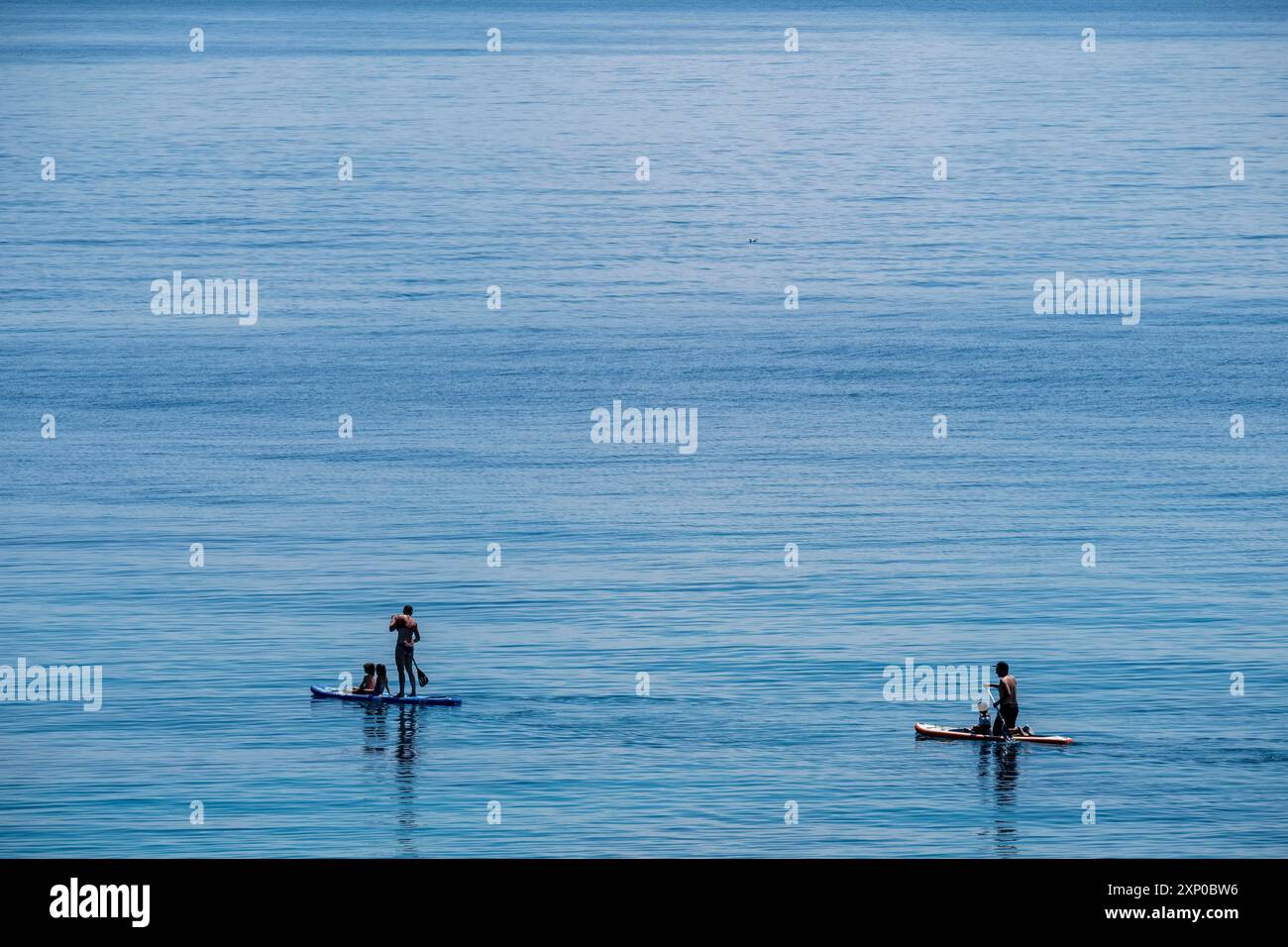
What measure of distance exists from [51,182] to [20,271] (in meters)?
42.2

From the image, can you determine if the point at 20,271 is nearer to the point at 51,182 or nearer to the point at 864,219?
the point at 51,182

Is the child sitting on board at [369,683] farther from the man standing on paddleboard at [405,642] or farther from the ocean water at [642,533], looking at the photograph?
the ocean water at [642,533]

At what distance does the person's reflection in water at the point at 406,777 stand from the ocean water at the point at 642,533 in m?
0.10

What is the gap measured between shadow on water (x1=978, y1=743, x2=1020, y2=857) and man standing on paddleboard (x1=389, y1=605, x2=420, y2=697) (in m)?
11.0

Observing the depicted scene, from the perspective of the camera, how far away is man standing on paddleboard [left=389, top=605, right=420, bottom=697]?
39.9 meters

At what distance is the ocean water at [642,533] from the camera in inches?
1400

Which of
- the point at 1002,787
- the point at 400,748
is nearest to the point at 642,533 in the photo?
the point at 400,748

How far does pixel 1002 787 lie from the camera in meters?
35.8

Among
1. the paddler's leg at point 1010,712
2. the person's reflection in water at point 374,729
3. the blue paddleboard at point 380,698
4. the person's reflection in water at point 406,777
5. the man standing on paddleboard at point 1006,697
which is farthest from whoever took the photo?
the blue paddleboard at point 380,698

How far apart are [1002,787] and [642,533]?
27.9 metres

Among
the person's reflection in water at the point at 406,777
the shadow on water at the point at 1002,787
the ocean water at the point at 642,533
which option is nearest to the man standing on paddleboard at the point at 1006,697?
the shadow on water at the point at 1002,787

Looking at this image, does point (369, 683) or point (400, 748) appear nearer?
→ point (400, 748)

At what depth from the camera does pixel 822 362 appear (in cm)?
10169

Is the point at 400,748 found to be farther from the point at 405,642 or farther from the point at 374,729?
the point at 405,642
